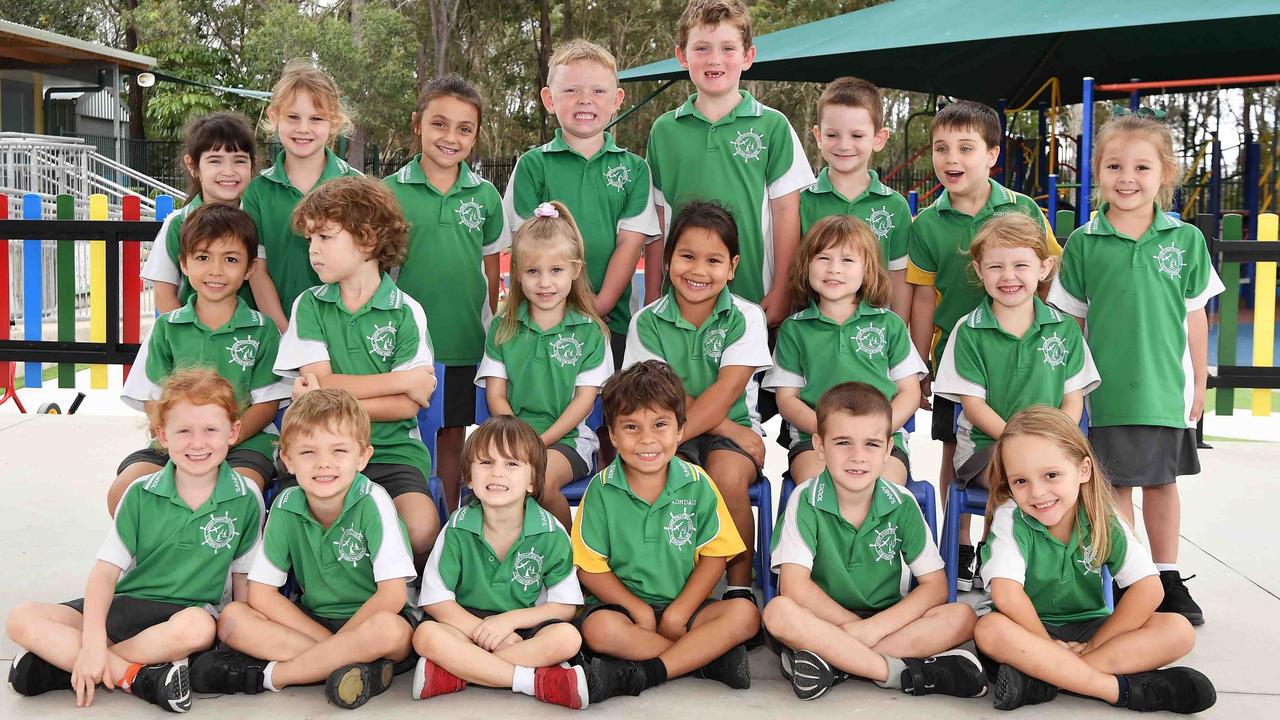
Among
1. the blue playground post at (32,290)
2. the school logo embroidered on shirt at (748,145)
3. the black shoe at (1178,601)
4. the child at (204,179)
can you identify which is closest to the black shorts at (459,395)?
the child at (204,179)

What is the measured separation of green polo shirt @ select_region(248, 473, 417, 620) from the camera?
3.16 m

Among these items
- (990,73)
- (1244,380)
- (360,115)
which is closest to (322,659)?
(1244,380)

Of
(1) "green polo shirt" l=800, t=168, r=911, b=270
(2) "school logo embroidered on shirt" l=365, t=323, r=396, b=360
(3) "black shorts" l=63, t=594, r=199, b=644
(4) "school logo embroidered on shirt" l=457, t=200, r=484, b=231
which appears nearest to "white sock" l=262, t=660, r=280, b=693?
(3) "black shorts" l=63, t=594, r=199, b=644

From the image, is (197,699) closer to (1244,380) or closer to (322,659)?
(322,659)

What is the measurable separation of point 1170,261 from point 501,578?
2.31 meters

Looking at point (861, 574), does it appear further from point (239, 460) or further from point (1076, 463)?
point (239, 460)

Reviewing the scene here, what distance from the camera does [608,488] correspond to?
3342mm

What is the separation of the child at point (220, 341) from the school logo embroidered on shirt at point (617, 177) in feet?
4.17

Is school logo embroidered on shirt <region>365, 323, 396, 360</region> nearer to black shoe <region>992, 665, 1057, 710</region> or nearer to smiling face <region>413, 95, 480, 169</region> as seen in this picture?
smiling face <region>413, 95, 480, 169</region>

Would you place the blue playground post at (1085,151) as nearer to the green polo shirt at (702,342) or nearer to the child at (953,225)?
the child at (953,225)

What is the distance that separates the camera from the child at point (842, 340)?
3.72m

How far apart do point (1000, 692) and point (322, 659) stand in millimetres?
1723

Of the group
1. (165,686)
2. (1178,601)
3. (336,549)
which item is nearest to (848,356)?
(1178,601)

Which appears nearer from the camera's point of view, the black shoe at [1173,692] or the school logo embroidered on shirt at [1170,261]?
the black shoe at [1173,692]
